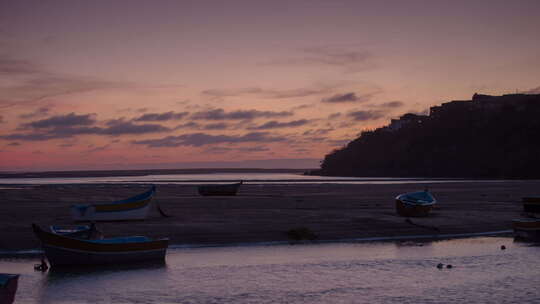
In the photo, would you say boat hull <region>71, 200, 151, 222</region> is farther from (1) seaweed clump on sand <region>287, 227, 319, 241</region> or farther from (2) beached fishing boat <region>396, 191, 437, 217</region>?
(2) beached fishing boat <region>396, 191, 437, 217</region>

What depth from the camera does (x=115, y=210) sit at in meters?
35.1

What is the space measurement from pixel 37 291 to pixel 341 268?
11.5 m

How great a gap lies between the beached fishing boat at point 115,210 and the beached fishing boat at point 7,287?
18.5 meters

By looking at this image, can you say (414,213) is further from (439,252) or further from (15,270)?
(15,270)

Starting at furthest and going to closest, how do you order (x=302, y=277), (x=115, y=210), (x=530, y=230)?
(x=115, y=210)
(x=530, y=230)
(x=302, y=277)

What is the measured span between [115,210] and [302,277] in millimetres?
15916

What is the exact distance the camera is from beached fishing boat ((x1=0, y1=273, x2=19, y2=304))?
49.7 ft

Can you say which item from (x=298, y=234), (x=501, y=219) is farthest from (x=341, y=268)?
(x=501, y=219)

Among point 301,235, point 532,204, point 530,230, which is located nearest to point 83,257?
point 301,235

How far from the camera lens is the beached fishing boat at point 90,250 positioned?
77.0 feet

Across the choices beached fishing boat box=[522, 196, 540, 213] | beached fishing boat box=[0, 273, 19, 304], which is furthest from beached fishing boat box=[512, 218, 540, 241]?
beached fishing boat box=[0, 273, 19, 304]

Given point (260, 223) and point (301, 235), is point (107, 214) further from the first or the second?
point (301, 235)

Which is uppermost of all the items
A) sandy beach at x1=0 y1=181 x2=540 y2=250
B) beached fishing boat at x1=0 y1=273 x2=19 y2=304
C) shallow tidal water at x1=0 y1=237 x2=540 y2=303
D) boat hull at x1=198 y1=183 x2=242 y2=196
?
boat hull at x1=198 y1=183 x2=242 y2=196

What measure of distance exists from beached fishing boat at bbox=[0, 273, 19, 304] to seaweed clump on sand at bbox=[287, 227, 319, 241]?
18.6m
